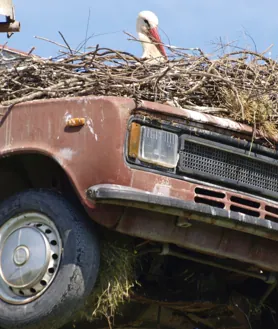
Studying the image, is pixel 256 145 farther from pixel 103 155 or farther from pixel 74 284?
pixel 74 284

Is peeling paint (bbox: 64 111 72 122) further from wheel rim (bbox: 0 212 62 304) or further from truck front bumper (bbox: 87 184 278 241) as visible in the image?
wheel rim (bbox: 0 212 62 304)

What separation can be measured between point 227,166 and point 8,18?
2.32m

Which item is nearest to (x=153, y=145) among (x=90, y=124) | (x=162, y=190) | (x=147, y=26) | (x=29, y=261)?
(x=162, y=190)

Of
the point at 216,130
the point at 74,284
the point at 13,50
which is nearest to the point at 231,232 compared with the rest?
the point at 216,130

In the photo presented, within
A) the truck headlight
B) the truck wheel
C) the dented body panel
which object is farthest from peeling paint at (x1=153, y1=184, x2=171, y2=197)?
the truck wheel

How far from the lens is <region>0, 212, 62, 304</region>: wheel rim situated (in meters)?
5.57

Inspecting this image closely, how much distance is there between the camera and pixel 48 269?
5.58m

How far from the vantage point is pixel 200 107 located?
6.11 m

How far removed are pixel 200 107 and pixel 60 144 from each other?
3.03ft

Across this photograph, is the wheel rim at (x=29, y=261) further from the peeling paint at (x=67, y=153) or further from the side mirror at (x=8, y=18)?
the side mirror at (x=8, y=18)

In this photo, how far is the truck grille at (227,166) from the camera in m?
5.78

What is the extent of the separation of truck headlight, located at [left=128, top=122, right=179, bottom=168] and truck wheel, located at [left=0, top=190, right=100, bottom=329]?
1.66 ft

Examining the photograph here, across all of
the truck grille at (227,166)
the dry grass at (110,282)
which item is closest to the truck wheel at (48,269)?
the dry grass at (110,282)

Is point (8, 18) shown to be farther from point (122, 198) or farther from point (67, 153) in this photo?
point (122, 198)
